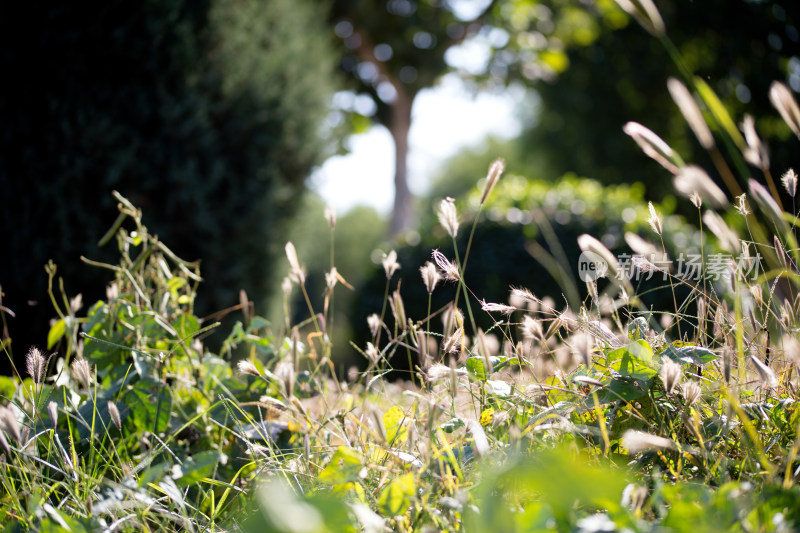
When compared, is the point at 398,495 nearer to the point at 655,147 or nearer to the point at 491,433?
the point at 491,433

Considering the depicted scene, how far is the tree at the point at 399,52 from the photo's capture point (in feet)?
35.3

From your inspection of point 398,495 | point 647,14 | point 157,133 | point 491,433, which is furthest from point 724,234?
point 157,133

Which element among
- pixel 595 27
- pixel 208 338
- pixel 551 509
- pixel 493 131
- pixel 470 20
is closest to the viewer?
pixel 551 509

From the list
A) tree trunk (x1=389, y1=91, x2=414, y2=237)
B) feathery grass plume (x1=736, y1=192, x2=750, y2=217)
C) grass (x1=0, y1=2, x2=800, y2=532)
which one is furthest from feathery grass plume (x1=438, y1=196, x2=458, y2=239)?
tree trunk (x1=389, y1=91, x2=414, y2=237)

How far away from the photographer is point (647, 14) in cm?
85

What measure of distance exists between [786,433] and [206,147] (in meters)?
4.38

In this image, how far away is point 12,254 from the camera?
3678 millimetres

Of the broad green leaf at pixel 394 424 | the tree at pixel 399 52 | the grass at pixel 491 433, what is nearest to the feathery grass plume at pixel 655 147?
the grass at pixel 491 433

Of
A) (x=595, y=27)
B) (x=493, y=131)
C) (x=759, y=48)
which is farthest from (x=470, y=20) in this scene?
(x=493, y=131)

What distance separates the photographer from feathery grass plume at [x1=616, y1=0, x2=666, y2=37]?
0.82 metres

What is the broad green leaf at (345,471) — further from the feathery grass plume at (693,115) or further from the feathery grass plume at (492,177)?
the feathery grass plume at (693,115)

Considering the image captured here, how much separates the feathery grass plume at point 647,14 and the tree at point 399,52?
1003 cm

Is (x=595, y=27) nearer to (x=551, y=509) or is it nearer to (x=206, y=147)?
(x=206, y=147)

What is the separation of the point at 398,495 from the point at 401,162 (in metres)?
11.4
